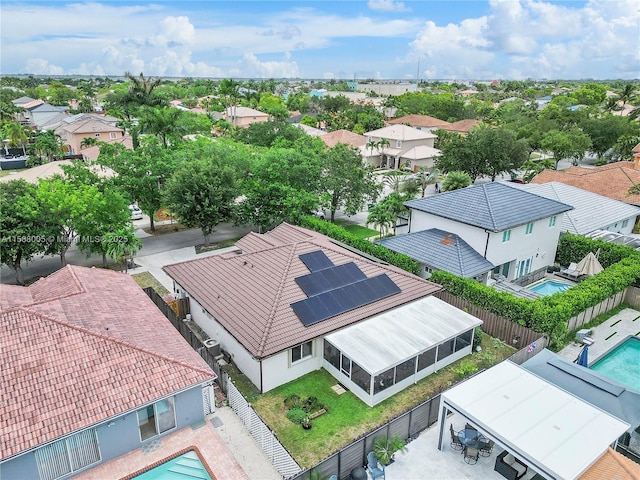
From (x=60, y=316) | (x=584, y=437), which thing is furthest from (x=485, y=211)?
(x=60, y=316)

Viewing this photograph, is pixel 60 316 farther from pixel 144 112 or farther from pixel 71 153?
pixel 71 153

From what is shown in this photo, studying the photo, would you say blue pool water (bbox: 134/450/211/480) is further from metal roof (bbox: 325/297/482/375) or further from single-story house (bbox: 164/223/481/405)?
metal roof (bbox: 325/297/482/375)

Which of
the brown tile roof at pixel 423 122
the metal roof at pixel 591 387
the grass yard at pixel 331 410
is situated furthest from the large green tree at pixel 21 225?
the brown tile roof at pixel 423 122

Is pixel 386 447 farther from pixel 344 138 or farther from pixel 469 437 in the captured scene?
pixel 344 138

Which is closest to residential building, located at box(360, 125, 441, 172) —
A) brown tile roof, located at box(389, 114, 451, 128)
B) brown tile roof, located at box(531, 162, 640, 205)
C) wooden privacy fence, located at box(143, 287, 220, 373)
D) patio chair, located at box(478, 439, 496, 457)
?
brown tile roof, located at box(531, 162, 640, 205)

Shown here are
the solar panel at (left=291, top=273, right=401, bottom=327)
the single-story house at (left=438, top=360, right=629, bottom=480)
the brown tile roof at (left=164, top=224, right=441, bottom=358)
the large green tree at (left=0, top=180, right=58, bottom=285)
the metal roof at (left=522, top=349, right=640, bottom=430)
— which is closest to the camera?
the single-story house at (left=438, top=360, right=629, bottom=480)

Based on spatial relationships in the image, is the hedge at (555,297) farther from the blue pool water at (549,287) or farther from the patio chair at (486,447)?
the patio chair at (486,447)

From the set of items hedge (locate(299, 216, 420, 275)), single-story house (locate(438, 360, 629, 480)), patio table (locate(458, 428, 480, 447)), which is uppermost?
hedge (locate(299, 216, 420, 275))
